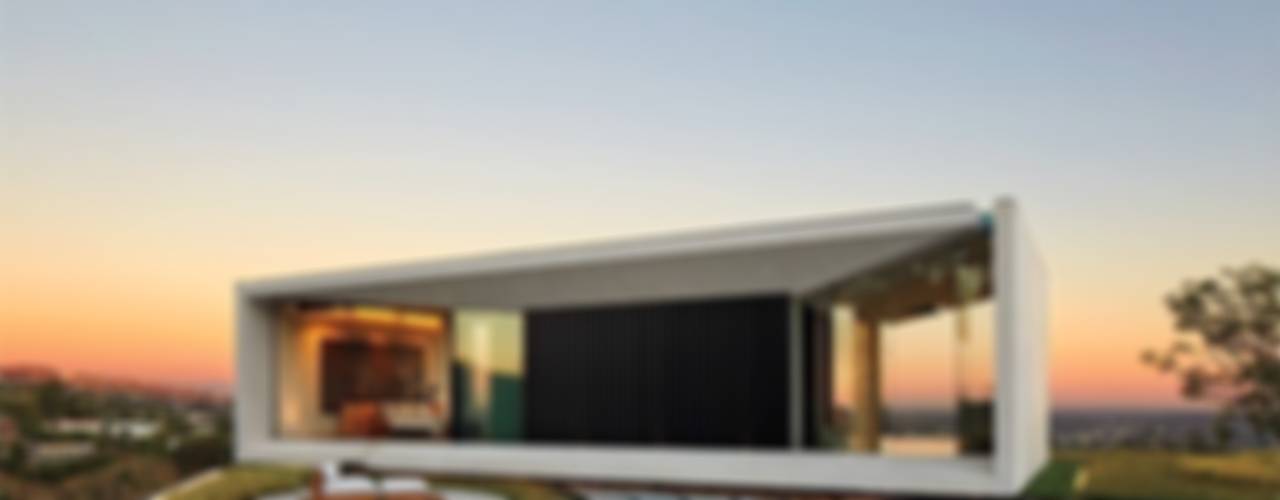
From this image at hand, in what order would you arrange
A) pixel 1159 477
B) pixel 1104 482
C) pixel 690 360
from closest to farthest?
pixel 690 360 → pixel 1104 482 → pixel 1159 477

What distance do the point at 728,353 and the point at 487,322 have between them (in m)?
3.78

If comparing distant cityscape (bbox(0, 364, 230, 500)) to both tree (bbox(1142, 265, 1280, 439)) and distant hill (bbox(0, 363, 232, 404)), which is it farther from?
tree (bbox(1142, 265, 1280, 439))

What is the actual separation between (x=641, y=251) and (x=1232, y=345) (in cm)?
1027

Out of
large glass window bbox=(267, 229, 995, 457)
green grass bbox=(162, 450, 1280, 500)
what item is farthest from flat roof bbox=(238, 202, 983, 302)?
green grass bbox=(162, 450, 1280, 500)

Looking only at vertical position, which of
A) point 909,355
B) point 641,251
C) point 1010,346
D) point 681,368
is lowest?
point 681,368

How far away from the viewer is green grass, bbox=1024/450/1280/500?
12.4 metres

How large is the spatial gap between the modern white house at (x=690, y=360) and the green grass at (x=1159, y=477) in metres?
0.48

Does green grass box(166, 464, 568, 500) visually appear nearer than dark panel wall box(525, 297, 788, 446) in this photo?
No

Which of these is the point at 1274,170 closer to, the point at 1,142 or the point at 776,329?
the point at 776,329

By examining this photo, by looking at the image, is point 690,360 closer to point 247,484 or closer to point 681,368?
point 681,368

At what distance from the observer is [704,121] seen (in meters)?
15.3

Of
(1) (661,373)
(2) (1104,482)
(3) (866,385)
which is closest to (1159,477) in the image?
(2) (1104,482)

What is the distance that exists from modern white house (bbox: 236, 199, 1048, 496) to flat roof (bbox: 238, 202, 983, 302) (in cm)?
3

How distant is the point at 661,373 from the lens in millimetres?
13523
